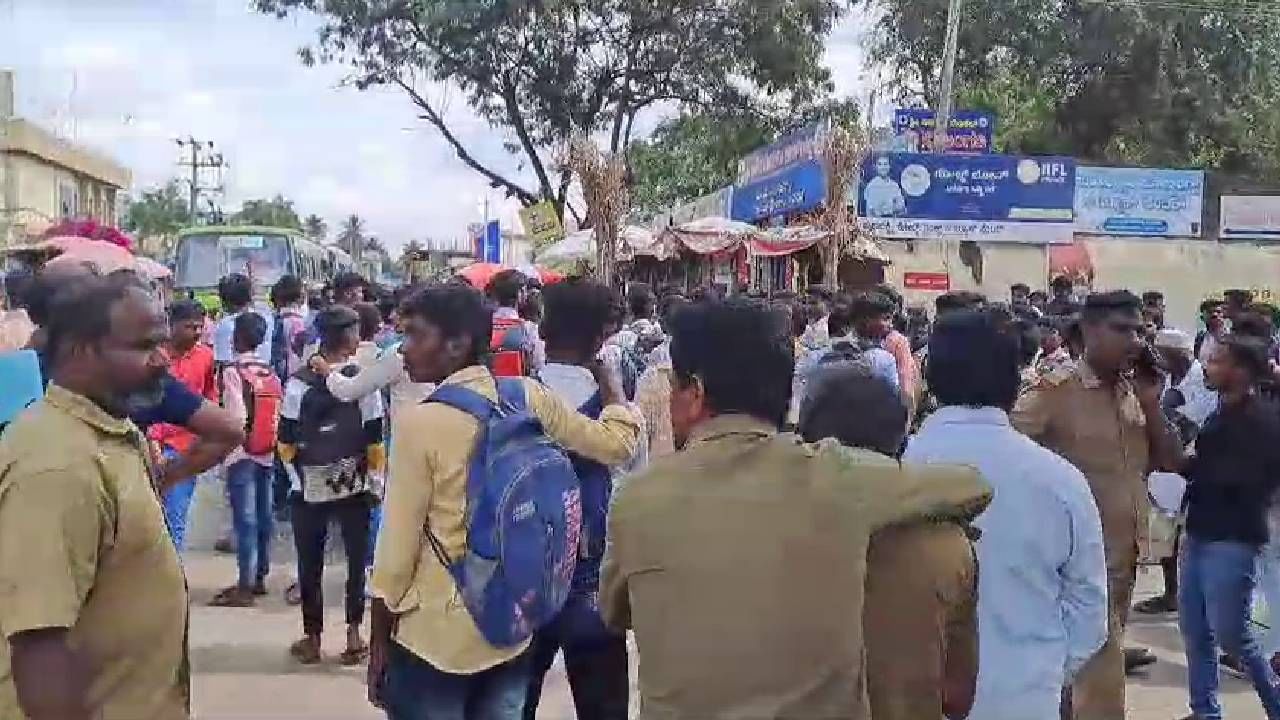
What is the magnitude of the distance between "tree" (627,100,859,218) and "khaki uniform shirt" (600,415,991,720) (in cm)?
2449

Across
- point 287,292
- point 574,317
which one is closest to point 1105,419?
point 574,317

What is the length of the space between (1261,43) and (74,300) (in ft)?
107

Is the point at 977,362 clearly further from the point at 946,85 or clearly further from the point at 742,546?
the point at 946,85

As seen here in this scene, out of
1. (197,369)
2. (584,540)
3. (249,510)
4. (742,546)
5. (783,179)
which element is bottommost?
(249,510)

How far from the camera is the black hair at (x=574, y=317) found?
15.3ft

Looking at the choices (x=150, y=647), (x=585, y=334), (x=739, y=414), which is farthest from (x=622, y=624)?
(x=585, y=334)

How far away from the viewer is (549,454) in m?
3.86

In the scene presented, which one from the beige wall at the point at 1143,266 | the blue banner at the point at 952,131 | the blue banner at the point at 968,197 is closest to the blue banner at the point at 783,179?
the blue banner at the point at 968,197

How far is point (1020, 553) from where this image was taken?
130 inches

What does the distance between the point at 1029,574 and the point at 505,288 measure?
5.68 meters

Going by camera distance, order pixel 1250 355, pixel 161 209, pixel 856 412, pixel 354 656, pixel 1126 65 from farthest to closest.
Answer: pixel 161 209 < pixel 1126 65 < pixel 354 656 < pixel 1250 355 < pixel 856 412

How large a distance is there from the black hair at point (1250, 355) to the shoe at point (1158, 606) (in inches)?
134

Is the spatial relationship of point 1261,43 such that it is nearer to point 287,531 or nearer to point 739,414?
point 287,531

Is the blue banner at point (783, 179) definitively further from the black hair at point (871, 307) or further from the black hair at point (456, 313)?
the black hair at point (456, 313)
